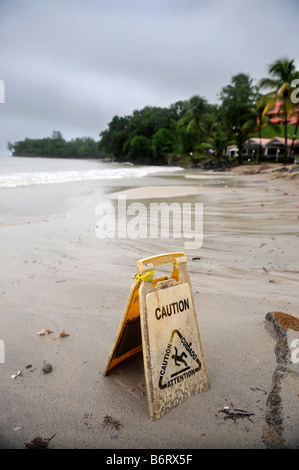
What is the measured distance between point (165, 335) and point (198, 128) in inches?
2146

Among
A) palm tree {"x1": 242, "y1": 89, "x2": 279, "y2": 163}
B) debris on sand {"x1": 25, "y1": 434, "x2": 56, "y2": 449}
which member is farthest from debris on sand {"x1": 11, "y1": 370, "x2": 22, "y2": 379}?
palm tree {"x1": 242, "y1": 89, "x2": 279, "y2": 163}

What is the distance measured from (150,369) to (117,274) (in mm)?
2317

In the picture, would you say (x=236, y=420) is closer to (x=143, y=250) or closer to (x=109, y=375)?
(x=109, y=375)

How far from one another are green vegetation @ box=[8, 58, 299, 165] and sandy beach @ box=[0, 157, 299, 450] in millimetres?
29285

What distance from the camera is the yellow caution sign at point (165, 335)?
1613 mm

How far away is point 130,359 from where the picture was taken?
2094mm

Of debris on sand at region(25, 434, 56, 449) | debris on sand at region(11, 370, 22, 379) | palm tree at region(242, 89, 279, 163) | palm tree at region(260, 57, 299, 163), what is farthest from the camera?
palm tree at region(242, 89, 279, 163)

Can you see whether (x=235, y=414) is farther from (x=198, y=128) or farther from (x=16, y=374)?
(x=198, y=128)

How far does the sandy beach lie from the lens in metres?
1.58

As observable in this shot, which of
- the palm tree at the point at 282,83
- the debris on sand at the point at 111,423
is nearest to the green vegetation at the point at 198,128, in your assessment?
the palm tree at the point at 282,83

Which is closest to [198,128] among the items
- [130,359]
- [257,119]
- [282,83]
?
[257,119]

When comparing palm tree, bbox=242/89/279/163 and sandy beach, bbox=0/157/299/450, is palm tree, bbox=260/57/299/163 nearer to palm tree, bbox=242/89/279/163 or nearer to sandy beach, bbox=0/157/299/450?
palm tree, bbox=242/89/279/163

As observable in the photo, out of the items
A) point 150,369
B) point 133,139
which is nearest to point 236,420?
point 150,369

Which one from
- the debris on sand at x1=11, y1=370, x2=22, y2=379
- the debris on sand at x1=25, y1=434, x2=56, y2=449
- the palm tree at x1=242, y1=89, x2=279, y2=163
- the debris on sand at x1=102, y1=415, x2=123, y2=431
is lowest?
the debris on sand at x1=25, y1=434, x2=56, y2=449
